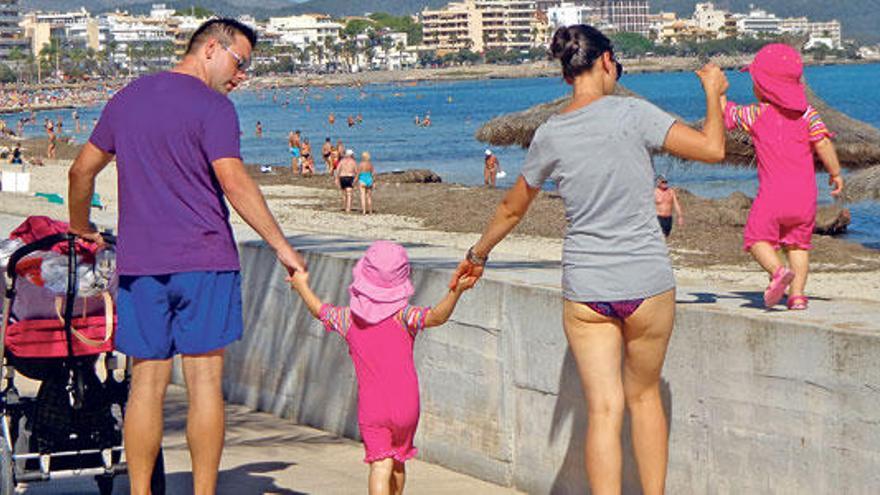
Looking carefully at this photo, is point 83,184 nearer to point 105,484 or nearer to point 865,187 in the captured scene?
point 105,484

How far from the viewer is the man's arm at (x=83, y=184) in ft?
18.8

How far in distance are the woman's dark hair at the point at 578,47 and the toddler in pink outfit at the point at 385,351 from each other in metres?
0.82

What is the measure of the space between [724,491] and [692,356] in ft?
1.51

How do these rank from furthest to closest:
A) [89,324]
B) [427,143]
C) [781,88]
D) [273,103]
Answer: [273,103] → [427,143] → [781,88] → [89,324]

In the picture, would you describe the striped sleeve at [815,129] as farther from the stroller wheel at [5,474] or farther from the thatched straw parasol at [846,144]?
the thatched straw parasol at [846,144]

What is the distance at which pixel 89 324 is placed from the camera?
6.04 meters

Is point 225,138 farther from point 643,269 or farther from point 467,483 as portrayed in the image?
point 467,483

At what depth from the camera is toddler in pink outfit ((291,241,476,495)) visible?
5645 millimetres

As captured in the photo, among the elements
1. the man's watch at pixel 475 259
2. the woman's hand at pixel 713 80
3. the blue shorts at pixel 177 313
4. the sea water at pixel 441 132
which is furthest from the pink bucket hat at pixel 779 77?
the sea water at pixel 441 132

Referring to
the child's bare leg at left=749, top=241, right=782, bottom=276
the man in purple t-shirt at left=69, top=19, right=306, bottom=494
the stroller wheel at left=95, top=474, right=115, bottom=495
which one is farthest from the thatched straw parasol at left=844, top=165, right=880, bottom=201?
the man in purple t-shirt at left=69, top=19, right=306, bottom=494

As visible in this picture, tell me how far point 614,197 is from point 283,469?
2629 millimetres

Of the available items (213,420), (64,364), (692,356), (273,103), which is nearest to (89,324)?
(64,364)

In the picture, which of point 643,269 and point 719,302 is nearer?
point 643,269

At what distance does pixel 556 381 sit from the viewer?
246 inches
